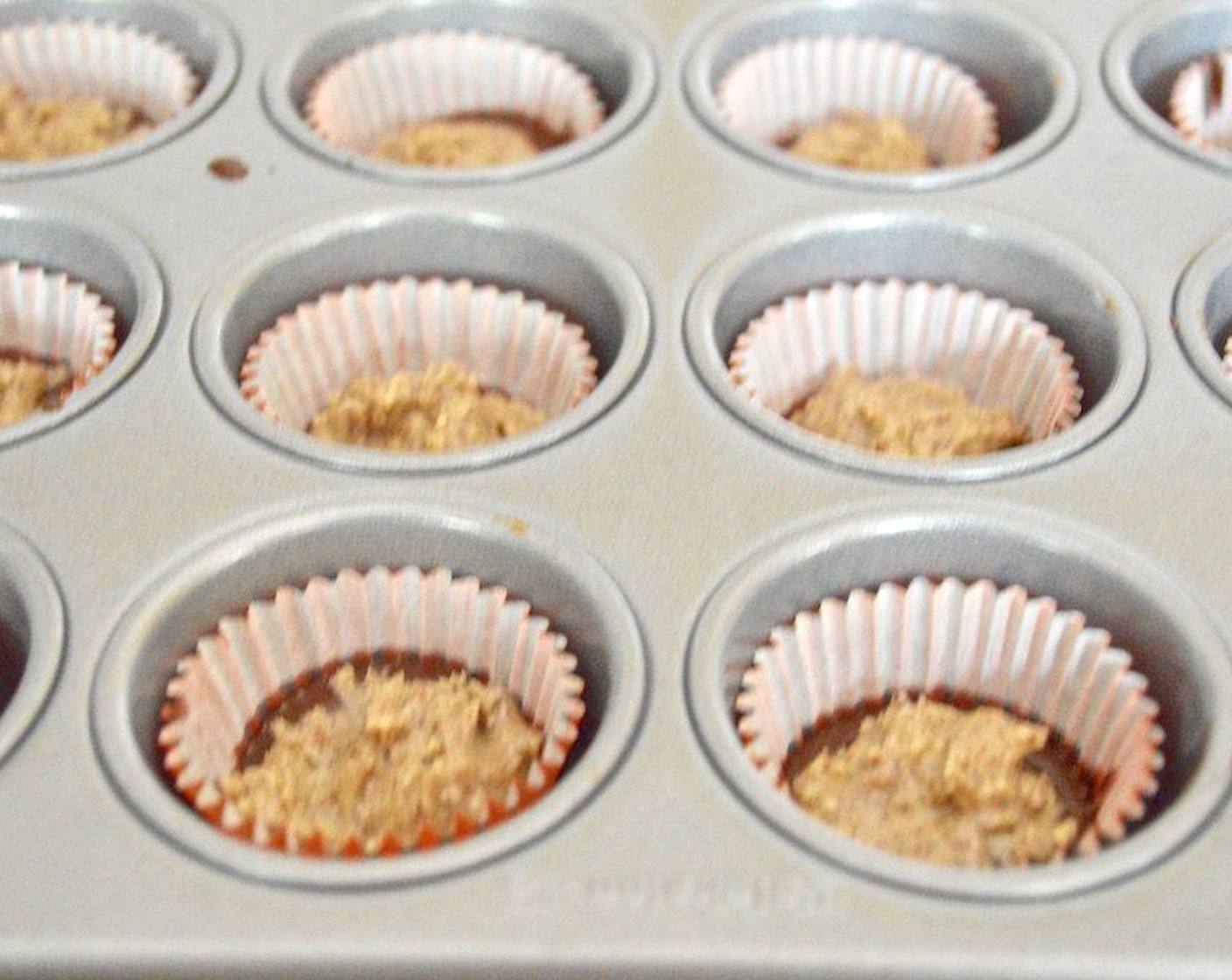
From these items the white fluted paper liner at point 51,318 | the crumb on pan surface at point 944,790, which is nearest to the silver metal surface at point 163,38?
the white fluted paper liner at point 51,318

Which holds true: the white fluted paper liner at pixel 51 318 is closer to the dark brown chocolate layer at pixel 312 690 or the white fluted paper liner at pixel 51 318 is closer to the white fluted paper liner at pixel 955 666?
the dark brown chocolate layer at pixel 312 690

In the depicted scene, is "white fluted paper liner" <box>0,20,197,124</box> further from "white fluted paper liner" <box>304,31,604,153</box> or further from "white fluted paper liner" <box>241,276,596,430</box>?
"white fluted paper liner" <box>241,276,596,430</box>

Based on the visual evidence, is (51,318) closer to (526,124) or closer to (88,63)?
(88,63)

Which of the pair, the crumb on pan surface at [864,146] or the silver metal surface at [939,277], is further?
the crumb on pan surface at [864,146]

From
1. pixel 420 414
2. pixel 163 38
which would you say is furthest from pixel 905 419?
pixel 163 38

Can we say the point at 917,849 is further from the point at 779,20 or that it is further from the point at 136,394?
the point at 779,20
